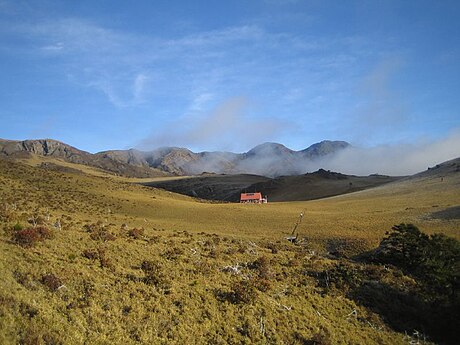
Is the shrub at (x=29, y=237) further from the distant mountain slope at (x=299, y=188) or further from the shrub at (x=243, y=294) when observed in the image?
the distant mountain slope at (x=299, y=188)

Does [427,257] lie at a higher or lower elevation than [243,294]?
higher

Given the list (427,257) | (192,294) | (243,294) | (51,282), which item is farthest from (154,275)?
(427,257)

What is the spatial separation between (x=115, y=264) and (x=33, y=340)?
9.36 m

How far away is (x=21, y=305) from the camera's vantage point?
14.4m

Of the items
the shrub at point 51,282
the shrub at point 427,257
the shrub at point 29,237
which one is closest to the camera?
the shrub at point 51,282

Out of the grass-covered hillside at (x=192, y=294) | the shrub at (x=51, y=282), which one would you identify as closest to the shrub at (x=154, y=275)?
the grass-covered hillside at (x=192, y=294)

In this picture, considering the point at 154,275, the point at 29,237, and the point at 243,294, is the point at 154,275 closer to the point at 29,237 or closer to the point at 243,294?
the point at 243,294

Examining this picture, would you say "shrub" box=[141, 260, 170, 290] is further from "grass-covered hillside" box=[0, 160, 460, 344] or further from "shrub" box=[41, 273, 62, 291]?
"shrub" box=[41, 273, 62, 291]

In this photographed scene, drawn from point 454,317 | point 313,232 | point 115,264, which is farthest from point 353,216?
point 115,264

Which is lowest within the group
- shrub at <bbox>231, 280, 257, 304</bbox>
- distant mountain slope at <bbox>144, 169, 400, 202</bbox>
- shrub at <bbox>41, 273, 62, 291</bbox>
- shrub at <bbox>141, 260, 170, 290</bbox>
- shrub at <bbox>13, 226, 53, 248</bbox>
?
shrub at <bbox>231, 280, 257, 304</bbox>

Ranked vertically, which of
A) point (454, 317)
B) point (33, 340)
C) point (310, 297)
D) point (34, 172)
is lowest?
point (454, 317)

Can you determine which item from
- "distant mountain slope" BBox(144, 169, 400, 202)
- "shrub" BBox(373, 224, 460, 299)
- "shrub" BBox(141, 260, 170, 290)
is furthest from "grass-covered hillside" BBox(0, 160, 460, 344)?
"distant mountain slope" BBox(144, 169, 400, 202)

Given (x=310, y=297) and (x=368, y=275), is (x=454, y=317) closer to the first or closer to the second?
(x=368, y=275)

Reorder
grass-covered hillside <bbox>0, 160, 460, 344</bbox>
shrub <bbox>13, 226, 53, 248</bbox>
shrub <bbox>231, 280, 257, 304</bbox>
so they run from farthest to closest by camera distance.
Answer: shrub <bbox>231, 280, 257, 304</bbox>, shrub <bbox>13, 226, 53, 248</bbox>, grass-covered hillside <bbox>0, 160, 460, 344</bbox>
